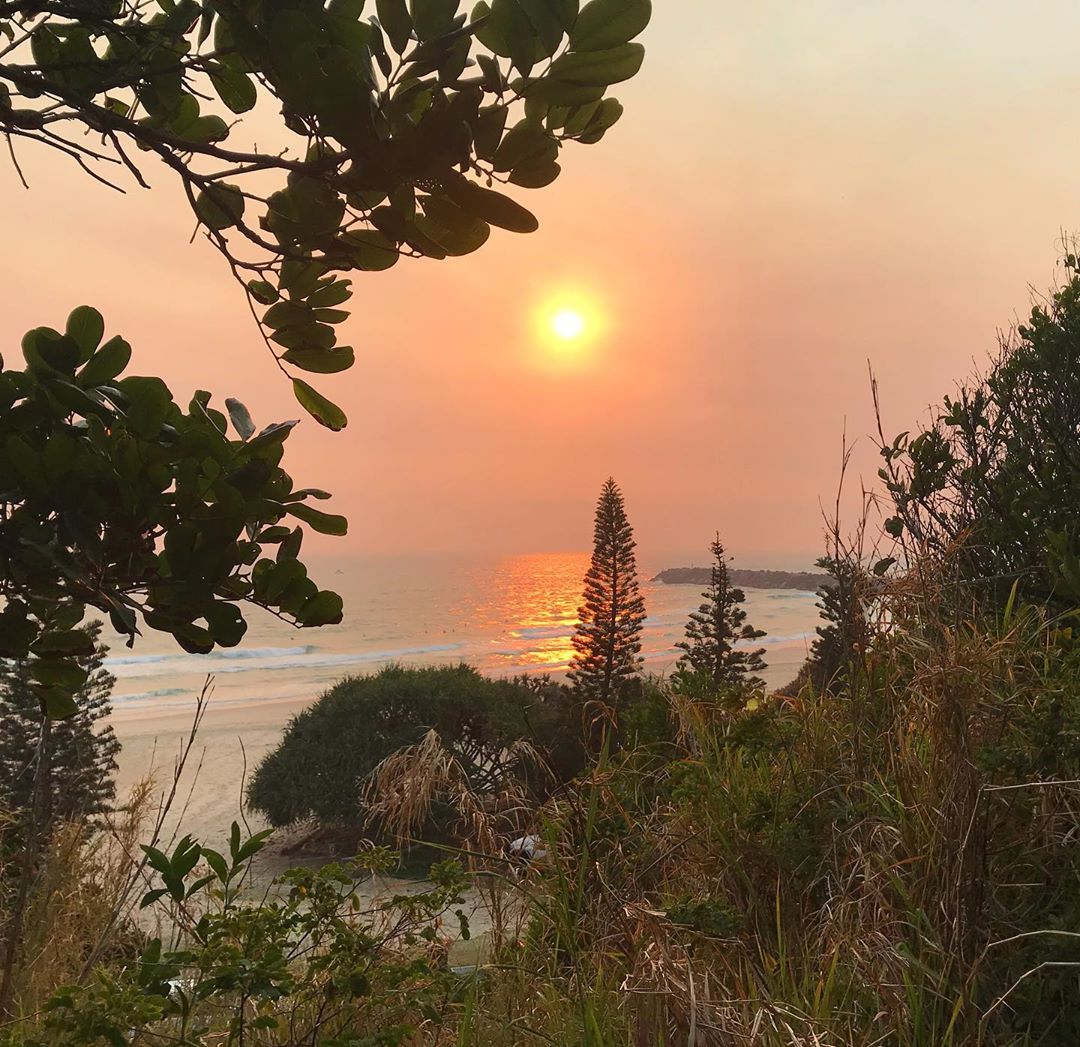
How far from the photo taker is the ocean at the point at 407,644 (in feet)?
90.1

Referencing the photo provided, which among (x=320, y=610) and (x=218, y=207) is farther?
(x=218, y=207)

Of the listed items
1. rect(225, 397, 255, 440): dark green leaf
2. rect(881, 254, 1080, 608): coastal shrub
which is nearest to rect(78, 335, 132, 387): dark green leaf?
rect(225, 397, 255, 440): dark green leaf

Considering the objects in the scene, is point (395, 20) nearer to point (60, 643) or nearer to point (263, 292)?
point (263, 292)

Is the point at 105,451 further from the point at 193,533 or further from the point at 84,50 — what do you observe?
the point at 84,50

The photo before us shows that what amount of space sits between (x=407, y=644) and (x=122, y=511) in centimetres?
3574

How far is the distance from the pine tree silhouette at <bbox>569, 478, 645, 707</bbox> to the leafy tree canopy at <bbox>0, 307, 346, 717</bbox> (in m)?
15.3

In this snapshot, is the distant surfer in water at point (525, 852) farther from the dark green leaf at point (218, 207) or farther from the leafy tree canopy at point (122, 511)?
the dark green leaf at point (218, 207)

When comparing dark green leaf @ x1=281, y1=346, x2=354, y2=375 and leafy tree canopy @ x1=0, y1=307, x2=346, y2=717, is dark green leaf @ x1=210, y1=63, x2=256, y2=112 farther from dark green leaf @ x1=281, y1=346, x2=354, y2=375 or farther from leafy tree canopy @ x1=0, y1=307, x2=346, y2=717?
leafy tree canopy @ x1=0, y1=307, x2=346, y2=717

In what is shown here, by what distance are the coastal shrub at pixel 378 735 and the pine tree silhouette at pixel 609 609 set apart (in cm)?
369

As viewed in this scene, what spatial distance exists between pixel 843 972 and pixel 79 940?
155 inches

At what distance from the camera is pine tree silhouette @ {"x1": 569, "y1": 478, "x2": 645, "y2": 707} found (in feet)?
53.5

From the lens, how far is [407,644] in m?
35.9

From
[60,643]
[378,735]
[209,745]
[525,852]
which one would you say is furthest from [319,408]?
[209,745]

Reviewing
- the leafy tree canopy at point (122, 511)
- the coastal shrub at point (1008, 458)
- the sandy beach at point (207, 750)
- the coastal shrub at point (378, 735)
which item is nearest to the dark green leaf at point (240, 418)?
the leafy tree canopy at point (122, 511)
